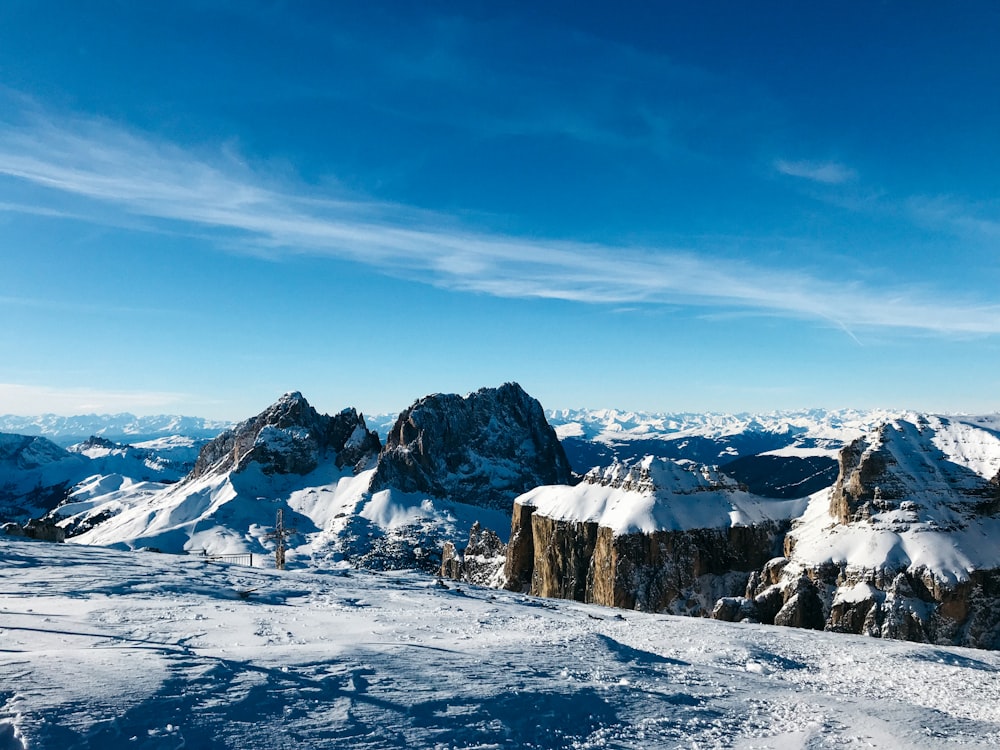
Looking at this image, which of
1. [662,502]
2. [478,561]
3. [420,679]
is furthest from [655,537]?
[420,679]

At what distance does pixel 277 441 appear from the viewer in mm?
198250

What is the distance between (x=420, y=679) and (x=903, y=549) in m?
48.7

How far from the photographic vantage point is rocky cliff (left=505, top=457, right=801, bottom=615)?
61938 millimetres

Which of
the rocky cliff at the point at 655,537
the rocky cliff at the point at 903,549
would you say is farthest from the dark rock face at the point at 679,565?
the rocky cliff at the point at 903,549

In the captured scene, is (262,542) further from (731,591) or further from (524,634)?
(524,634)

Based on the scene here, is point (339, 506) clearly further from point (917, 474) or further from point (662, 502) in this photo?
point (917, 474)

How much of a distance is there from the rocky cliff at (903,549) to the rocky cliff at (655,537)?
6104 millimetres

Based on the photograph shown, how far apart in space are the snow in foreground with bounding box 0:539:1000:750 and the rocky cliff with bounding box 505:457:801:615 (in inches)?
1421

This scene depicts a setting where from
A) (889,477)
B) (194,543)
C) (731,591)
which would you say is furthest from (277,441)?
(889,477)

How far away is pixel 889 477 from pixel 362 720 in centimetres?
5420

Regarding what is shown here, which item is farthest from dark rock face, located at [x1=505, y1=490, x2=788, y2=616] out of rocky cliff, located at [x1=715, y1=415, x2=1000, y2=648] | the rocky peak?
the rocky peak

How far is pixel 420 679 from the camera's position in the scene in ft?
44.7

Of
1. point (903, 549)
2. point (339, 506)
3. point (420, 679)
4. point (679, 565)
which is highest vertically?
point (903, 549)

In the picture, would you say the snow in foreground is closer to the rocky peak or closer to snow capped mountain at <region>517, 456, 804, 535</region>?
the rocky peak
